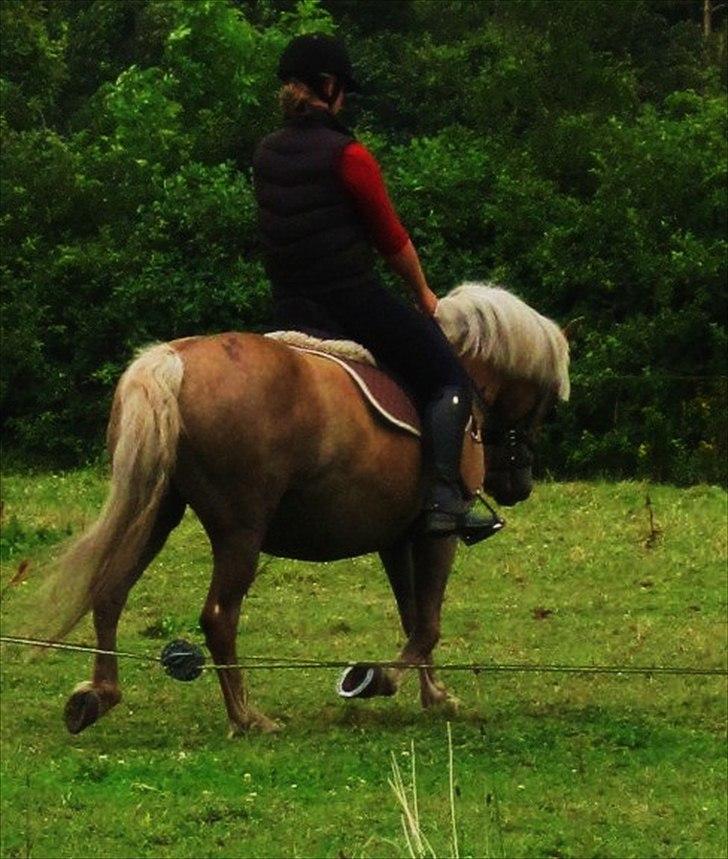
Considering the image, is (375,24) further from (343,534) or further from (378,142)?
(343,534)

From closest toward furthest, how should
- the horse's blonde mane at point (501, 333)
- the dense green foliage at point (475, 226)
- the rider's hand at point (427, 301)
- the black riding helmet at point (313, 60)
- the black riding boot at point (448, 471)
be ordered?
1. the black riding helmet at point (313, 60)
2. the rider's hand at point (427, 301)
3. the black riding boot at point (448, 471)
4. the horse's blonde mane at point (501, 333)
5. the dense green foliage at point (475, 226)

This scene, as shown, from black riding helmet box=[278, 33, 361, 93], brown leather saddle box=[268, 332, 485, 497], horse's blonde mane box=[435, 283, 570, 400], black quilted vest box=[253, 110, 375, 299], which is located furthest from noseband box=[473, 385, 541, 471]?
black riding helmet box=[278, 33, 361, 93]

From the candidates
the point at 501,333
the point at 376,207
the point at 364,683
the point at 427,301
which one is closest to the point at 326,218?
the point at 376,207

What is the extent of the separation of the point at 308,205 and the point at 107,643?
4.20 feet

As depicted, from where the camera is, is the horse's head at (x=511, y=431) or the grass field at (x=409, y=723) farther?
the horse's head at (x=511, y=431)

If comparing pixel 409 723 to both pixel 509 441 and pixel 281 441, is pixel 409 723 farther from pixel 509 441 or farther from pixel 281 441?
pixel 281 441

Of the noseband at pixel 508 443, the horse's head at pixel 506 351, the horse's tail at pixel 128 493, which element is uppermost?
the horse's tail at pixel 128 493

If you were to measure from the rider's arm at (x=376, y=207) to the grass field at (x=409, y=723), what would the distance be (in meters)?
1.28

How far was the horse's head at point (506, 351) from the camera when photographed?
812 cm

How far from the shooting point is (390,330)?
7285mm

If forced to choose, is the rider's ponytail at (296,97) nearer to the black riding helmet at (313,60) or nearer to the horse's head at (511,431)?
the black riding helmet at (313,60)

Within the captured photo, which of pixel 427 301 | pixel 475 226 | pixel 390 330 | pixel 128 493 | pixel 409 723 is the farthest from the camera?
pixel 475 226

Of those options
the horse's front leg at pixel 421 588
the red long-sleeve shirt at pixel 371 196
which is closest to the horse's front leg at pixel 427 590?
the horse's front leg at pixel 421 588

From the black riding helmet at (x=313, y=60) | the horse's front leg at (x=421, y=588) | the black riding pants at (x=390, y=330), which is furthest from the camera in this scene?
the horse's front leg at (x=421, y=588)
